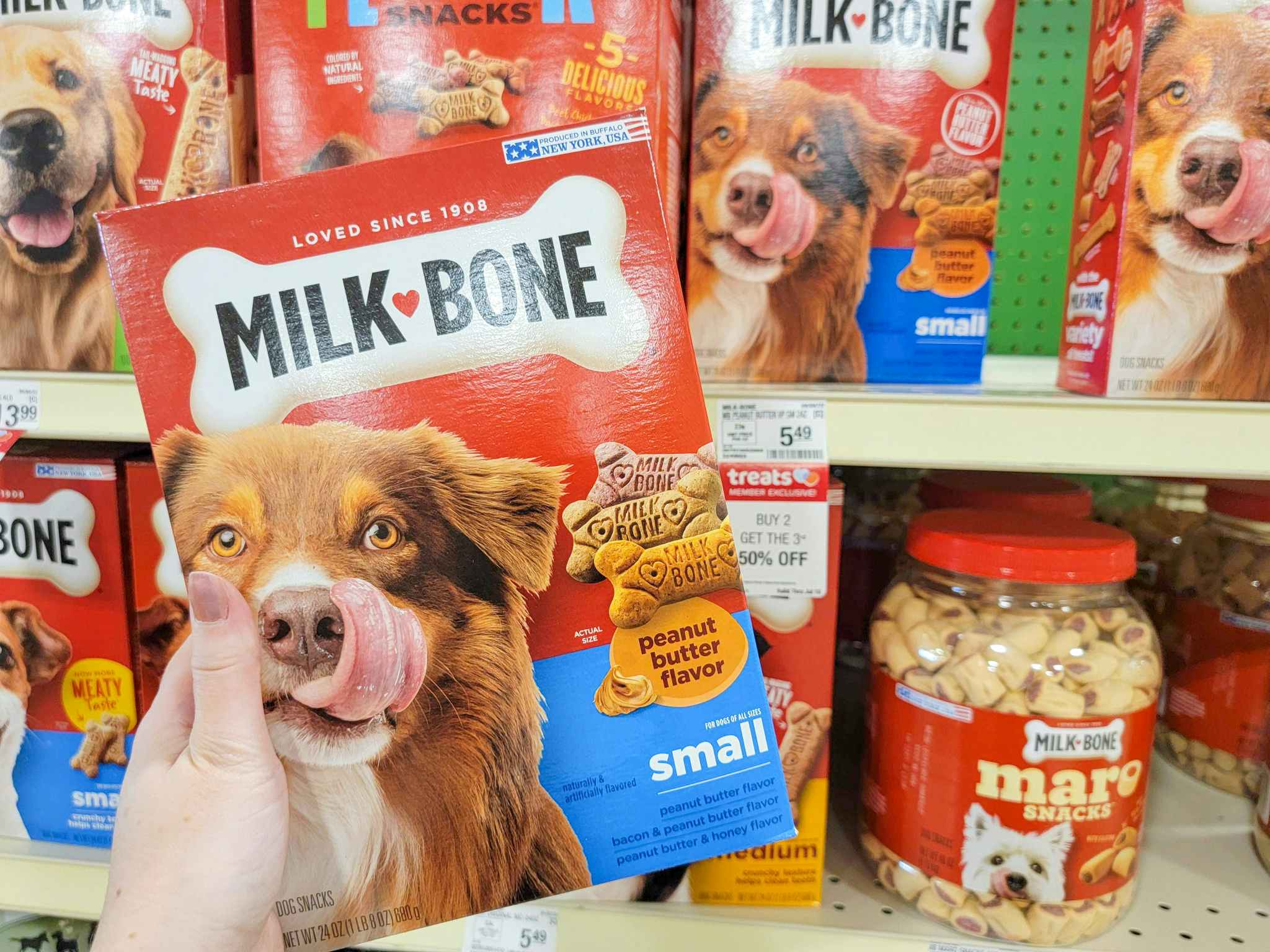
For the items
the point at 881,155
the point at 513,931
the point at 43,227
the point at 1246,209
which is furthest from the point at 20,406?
the point at 1246,209

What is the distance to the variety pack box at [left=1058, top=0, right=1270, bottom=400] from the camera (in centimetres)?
60

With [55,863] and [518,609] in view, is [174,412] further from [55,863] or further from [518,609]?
[55,863]

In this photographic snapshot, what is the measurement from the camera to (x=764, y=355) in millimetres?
701

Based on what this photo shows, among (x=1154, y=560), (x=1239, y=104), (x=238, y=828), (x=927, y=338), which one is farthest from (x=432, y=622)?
(x=1154, y=560)

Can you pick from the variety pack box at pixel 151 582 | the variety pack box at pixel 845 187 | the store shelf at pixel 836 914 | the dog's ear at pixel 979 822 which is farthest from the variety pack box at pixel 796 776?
the variety pack box at pixel 151 582

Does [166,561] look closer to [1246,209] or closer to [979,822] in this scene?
[979,822]

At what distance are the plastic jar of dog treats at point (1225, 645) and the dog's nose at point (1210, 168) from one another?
0.43 metres

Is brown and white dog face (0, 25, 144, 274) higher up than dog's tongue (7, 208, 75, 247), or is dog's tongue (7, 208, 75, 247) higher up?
brown and white dog face (0, 25, 144, 274)

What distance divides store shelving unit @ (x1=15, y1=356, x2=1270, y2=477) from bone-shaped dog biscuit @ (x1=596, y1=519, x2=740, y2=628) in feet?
0.54

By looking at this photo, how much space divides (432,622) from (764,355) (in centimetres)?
36

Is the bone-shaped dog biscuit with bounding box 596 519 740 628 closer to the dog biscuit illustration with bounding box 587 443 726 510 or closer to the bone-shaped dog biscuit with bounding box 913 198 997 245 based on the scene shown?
the dog biscuit illustration with bounding box 587 443 726 510

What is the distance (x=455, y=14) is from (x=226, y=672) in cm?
51

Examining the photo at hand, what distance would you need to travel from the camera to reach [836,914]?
2.43 ft

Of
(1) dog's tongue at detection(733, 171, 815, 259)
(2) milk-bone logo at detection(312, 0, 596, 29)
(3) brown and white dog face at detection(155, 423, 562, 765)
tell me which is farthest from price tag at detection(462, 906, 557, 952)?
(2) milk-bone logo at detection(312, 0, 596, 29)
